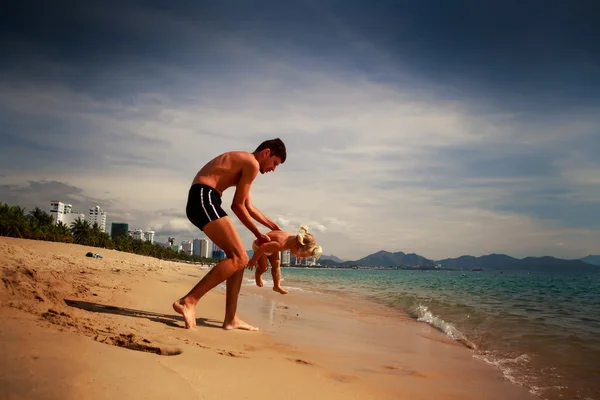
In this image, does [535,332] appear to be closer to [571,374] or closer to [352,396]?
[571,374]

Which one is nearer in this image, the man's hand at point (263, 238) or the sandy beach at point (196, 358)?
the sandy beach at point (196, 358)

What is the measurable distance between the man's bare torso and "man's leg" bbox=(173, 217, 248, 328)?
0.50 m

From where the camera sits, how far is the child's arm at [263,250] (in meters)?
4.81

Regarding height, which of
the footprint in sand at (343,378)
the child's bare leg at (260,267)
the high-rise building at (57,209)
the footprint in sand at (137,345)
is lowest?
the footprint in sand at (343,378)

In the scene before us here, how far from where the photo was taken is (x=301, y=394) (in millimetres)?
2594

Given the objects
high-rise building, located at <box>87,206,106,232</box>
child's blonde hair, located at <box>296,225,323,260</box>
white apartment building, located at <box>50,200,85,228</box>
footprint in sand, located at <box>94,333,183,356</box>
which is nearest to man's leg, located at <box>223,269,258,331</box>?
child's blonde hair, located at <box>296,225,323,260</box>

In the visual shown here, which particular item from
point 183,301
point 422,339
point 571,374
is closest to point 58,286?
point 183,301

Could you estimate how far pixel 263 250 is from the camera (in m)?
4.85

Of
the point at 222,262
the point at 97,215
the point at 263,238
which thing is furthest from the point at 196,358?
the point at 97,215

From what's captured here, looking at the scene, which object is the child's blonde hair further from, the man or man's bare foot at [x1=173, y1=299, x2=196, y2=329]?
man's bare foot at [x1=173, y1=299, x2=196, y2=329]

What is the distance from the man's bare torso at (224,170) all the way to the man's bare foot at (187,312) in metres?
1.47

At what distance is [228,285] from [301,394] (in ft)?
8.00

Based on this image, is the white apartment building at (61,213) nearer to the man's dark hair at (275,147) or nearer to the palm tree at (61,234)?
the palm tree at (61,234)

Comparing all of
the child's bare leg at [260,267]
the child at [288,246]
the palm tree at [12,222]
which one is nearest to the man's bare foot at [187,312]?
the child at [288,246]
